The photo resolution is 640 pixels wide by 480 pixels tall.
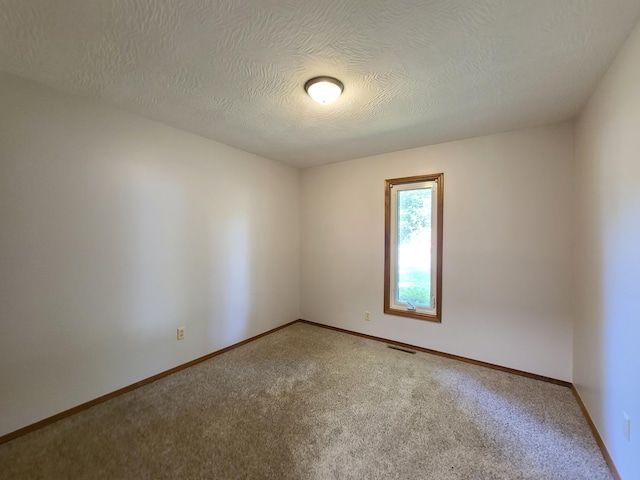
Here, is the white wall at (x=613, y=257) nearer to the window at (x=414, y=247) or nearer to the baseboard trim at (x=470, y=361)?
the baseboard trim at (x=470, y=361)

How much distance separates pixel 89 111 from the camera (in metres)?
2.05

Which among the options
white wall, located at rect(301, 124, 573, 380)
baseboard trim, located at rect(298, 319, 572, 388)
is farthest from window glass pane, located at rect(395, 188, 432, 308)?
baseboard trim, located at rect(298, 319, 572, 388)

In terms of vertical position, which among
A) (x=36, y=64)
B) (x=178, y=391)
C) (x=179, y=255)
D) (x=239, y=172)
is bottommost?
(x=178, y=391)

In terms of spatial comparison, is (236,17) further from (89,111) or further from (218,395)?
(218,395)

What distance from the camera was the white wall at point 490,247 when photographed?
95.3 inches

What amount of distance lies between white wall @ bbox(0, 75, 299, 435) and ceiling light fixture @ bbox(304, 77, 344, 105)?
1562 millimetres

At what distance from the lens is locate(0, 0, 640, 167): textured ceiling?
124 centimetres

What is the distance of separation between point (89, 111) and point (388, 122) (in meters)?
2.45

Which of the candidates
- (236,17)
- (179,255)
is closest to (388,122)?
(236,17)

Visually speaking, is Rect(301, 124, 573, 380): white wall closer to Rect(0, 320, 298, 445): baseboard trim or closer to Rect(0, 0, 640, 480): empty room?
Rect(0, 0, 640, 480): empty room

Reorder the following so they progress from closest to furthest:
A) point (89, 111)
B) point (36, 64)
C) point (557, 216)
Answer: point (36, 64), point (89, 111), point (557, 216)

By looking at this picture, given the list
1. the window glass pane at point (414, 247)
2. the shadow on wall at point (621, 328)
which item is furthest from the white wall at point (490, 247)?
the shadow on wall at point (621, 328)

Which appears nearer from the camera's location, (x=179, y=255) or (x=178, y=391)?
(x=178, y=391)

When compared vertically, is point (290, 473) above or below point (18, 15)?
below
